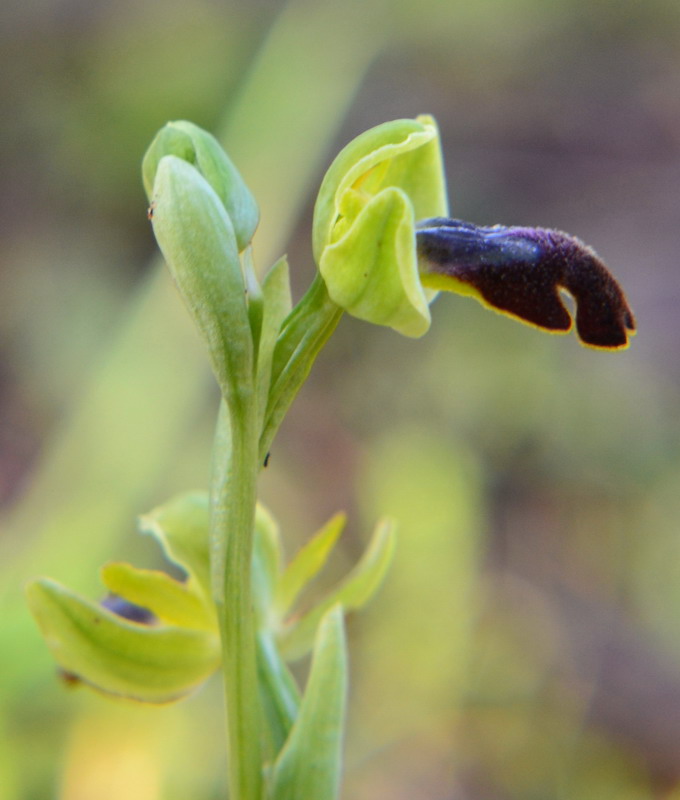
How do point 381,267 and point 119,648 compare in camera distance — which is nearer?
point 381,267

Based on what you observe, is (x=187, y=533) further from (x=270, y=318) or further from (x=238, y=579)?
(x=270, y=318)

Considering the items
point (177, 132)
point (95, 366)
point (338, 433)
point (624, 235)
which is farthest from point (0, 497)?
point (624, 235)

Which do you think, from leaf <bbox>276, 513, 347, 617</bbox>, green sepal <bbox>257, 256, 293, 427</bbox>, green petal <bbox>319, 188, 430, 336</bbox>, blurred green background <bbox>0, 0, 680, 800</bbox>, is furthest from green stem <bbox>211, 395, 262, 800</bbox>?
blurred green background <bbox>0, 0, 680, 800</bbox>

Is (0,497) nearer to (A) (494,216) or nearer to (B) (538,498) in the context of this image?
(B) (538,498)

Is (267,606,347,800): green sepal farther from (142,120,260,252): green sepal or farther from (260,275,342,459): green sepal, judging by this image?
(142,120,260,252): green sepal

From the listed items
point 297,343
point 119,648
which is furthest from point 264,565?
point 297,343

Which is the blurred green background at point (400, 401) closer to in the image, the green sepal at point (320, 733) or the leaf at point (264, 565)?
the leaf at point (264, 565)
